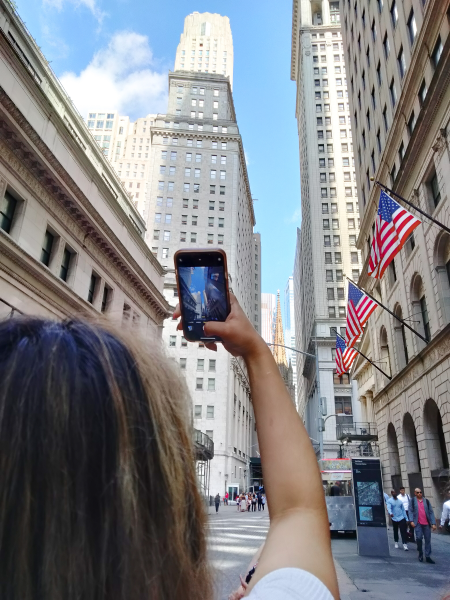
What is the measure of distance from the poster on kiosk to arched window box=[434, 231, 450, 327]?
8962mm

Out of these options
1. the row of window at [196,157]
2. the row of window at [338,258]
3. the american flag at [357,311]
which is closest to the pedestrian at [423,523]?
the american flag at [357,311]

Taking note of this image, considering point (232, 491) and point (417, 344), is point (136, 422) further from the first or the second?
point (232, 491)

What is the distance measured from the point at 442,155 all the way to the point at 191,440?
23.1 meters

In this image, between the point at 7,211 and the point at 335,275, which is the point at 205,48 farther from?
the point at 7,211

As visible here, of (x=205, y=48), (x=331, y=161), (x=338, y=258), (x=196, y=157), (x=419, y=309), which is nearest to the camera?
(x=419, y=309)

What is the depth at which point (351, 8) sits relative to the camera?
3962 cm

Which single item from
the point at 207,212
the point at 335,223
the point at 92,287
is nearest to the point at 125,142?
the point at 207,212

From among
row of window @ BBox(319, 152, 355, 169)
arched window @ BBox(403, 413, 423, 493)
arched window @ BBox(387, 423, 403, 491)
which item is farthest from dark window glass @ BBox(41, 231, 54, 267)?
row of window @ BBox(319, 152, 355, 169)

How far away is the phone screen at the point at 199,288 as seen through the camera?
2.39 m

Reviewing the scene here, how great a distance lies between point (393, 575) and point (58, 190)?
21.1 m

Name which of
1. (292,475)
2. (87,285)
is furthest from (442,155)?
(292,475)

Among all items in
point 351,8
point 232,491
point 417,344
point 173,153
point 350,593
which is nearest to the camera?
point 350,593

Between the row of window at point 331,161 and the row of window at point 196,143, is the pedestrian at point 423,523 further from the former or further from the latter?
the row of window at point 196,143

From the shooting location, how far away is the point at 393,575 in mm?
11062
